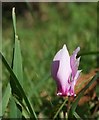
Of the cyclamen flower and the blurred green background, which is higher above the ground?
the cyclamen flower

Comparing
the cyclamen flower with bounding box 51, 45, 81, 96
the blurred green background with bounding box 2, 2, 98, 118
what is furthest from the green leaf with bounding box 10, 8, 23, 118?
the blurred green background with bounding box 2, 2, 98, 118

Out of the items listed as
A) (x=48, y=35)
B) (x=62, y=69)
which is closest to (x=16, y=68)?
(x=62, y=69)

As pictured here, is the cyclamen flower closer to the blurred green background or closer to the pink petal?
the pink petal

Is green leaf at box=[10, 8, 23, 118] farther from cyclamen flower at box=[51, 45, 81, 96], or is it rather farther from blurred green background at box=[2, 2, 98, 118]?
blurred green background at box=[2, 2, 98, 118]

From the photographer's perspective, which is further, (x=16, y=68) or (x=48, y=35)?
(x=48, y=35)

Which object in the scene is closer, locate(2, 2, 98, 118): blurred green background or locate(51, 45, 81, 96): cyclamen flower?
locate(51, 45, 81, 96): cyclamen flower

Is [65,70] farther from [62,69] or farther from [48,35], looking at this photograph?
[48,35]
